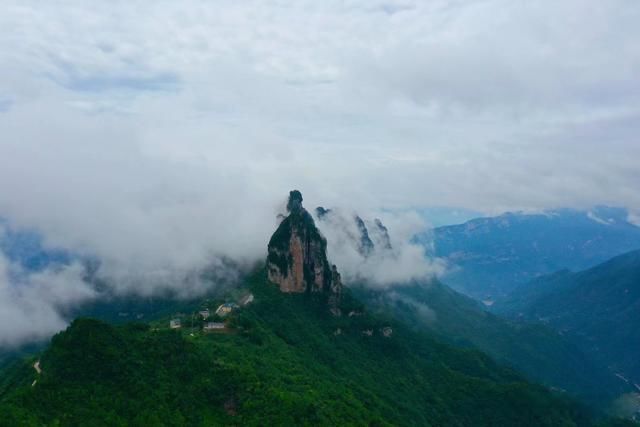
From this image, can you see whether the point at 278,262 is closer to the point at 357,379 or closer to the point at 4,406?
the point at 357,379

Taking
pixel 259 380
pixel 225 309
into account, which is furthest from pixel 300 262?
pixel 259 380

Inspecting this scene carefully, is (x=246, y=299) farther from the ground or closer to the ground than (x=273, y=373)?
farther from the ground

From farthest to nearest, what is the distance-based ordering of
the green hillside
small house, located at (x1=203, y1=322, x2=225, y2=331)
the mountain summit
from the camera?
1. the mountain summit
2. small house, located at (x1=203, y1=322, x2=225, y2=331)
3. the green hillside

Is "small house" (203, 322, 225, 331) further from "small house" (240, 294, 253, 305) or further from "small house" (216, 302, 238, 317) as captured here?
"small house" (240, 294, 253, 305)

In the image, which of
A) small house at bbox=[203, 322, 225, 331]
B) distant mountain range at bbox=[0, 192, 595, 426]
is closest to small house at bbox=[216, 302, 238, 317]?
distant mountain range at bbox=[0, 192, 595, 426]

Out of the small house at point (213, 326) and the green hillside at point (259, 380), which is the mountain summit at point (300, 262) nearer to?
the green hillside at point (259, 380)

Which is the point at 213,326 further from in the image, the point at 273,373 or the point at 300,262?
the point at 300,262

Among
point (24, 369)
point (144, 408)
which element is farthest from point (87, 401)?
point (24, 369)
